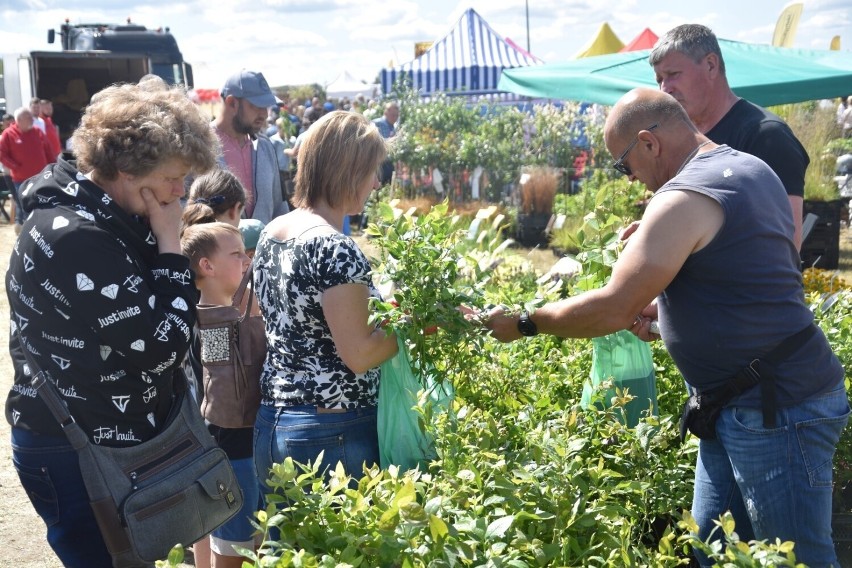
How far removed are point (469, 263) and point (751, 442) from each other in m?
0.84

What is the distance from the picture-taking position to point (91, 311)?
6.29 ft

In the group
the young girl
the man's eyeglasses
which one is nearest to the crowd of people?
the man's eyeglasses

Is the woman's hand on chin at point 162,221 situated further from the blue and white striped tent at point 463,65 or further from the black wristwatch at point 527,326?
the blue and white striped tent at point 463,65

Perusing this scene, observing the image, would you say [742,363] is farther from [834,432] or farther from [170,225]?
[170,225]

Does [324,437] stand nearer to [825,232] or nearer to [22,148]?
[825,232]

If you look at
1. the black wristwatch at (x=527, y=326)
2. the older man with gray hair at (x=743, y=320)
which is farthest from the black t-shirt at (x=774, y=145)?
the black wristwatch at (x=527, y=326)

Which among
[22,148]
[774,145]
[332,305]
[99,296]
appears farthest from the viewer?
[22,148]

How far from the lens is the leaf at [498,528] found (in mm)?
1642

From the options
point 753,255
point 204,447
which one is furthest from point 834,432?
point 204,447

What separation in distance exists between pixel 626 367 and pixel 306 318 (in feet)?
3.34

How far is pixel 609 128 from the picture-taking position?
7.32 ft

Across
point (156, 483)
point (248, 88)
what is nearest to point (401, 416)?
point (156, 483)

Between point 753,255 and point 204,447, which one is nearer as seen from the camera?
point 753,255

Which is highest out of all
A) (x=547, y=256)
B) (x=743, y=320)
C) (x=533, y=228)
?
(x=743, y=320)
